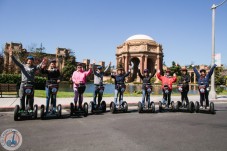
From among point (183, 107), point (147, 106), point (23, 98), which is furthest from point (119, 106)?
point (23, 98)

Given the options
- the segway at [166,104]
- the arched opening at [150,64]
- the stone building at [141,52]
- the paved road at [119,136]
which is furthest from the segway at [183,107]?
the arched opening at [150,64]

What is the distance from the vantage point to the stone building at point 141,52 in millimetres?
84625

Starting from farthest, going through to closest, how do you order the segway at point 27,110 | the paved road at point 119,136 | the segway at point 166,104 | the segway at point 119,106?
the segway at point 166,104 → the segway at point 119,106 → the segway at point 27,110 → the paved road at point 119,136

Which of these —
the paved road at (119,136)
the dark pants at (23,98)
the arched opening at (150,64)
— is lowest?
the paved road at (119,136)

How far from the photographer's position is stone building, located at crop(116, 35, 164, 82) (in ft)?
278

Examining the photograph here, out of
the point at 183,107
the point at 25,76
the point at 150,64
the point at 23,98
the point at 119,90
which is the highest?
the point at 150,64

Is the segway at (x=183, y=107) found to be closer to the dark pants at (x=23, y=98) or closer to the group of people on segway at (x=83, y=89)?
the group of people on segway at (x=83, y=89)

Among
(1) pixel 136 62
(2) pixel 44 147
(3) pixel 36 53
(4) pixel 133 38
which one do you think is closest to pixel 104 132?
(2) pixel 44 147

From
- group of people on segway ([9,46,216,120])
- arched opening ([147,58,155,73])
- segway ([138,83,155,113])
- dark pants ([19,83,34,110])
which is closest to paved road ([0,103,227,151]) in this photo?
dark pants ([19,83,34,110])

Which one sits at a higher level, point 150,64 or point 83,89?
point 150,64

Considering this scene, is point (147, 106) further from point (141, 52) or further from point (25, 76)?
point (141, 52)

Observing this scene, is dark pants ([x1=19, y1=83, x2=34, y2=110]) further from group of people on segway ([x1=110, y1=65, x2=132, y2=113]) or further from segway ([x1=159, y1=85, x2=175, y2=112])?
segway ([x1=159, y1=85, x2=175, y2=112])

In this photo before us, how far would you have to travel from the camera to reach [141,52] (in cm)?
8450

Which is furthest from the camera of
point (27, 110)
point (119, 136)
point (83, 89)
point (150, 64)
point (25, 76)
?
point (150, 64)
